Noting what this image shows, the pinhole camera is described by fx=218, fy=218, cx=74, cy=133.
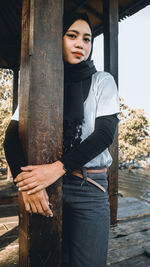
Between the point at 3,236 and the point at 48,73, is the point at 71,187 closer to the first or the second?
the point at 48,73

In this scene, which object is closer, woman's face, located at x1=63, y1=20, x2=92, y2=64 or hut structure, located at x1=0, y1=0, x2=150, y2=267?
hut structure, located at x1=0, y1=0, x2=150, y2=267

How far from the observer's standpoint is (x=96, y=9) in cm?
391

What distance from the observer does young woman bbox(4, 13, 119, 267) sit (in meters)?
1.06

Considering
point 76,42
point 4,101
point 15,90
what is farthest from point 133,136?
point 76,42

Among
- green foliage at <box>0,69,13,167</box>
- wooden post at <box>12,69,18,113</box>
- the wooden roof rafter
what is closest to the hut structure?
the wooden roof rafter

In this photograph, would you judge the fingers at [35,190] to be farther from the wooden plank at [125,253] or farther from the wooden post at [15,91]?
the wooden post at [15,91]

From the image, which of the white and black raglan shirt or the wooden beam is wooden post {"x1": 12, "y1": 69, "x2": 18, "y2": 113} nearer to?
the wooden beam

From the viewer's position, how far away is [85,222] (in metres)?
1.14

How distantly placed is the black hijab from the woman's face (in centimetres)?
2

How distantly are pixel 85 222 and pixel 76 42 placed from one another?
0.98m

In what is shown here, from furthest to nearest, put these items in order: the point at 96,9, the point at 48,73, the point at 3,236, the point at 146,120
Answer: the point at 146,120, the point at 96,9, the point at 3,236, the point at 48,73

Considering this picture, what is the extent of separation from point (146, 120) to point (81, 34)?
14.3m

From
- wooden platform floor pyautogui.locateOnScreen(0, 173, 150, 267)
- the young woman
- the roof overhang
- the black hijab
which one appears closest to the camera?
the young woman

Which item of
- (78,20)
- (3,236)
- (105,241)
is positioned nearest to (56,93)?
(78,20)
